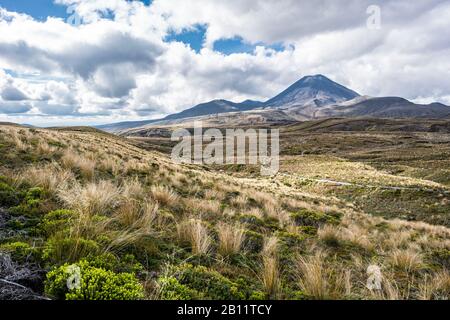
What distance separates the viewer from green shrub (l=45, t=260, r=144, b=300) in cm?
337

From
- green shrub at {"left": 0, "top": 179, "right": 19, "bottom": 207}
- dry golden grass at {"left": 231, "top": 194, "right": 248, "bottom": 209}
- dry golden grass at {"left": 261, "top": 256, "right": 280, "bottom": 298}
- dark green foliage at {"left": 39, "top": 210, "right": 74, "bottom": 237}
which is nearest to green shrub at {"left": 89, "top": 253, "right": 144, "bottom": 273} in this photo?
dark green foliage at {"left": 39, "top": 210, "right": 74, "bottom": 237}

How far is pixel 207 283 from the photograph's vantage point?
4371 millimetres

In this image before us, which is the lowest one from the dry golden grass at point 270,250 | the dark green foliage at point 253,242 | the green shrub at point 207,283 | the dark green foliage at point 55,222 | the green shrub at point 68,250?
the dark green foliage at point 253,242

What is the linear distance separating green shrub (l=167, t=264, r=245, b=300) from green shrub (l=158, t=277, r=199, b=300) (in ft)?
0.47

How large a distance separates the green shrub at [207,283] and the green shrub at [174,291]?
145 millimetres

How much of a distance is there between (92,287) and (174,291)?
0.98 m

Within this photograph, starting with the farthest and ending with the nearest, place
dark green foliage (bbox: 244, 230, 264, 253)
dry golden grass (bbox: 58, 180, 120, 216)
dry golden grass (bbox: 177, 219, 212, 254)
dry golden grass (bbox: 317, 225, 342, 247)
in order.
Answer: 1. dry golden grass (bbox: 317, 225, 342, 247)
2. dark green foliage (bbox: 244, 230, 264, 253)
3. dry golden grass (bbox: 58, 180, 120, 216)
4. dry golden grass (bbox: 177, 219, 212, 254)

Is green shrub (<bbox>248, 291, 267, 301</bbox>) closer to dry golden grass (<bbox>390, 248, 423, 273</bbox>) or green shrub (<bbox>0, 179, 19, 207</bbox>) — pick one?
dry golden grass (<bbox>390, 248, 423, 273</bbox>)

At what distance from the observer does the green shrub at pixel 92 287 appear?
3365mm

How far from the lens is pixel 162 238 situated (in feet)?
19.2

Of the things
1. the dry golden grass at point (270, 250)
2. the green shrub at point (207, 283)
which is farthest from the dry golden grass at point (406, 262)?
the green shrub at point (207, 283)

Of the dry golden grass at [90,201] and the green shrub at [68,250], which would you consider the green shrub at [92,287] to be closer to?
the green shrub at [68,250]

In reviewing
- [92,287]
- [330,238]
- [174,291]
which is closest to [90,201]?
[92,287]
